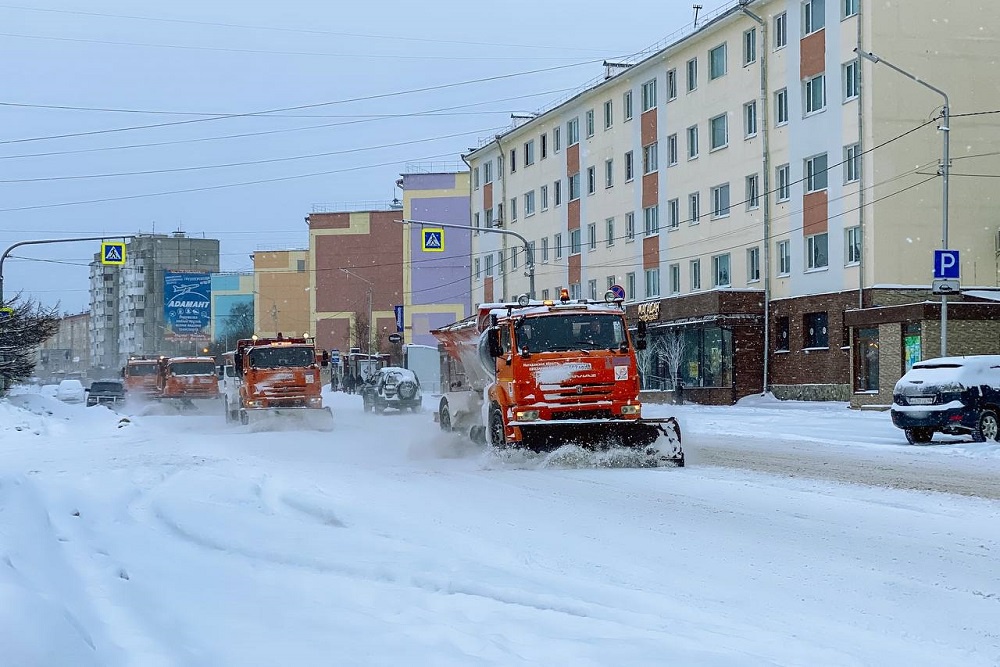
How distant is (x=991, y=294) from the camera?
1547 inches

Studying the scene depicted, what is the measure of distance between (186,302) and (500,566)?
86903 mm

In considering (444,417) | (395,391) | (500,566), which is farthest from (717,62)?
(500,566)

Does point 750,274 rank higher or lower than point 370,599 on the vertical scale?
higher

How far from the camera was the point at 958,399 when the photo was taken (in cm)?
2103

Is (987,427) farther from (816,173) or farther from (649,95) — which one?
(649,95)

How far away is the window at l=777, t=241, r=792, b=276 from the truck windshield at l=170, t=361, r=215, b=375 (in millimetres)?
22095

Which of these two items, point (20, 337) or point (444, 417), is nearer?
point (444, 417)

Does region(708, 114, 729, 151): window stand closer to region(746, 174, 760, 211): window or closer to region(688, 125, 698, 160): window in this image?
region(688, 125, 698, 160): window

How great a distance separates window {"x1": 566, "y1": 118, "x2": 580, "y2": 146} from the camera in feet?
208

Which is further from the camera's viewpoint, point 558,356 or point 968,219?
point 968,219

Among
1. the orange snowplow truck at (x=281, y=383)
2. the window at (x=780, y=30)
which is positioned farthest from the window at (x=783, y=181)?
the orange snowplow truck at (x=281, y=383)

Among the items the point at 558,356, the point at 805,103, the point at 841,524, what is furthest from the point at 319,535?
the point at 805,103

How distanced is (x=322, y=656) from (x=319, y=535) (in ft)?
13.7

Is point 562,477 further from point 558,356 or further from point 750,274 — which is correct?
point 750,274
